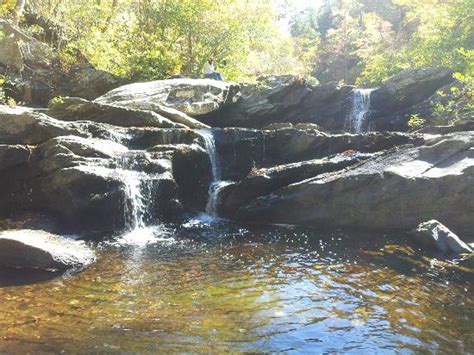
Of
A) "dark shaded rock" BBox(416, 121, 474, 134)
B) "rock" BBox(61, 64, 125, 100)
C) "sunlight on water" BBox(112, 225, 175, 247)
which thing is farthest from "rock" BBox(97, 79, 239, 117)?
"dark shaded rock" BBox(416, 121, 474, 134)

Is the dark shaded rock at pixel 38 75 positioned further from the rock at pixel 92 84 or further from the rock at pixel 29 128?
the rock at pixel 29 128

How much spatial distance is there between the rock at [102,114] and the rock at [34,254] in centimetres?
767

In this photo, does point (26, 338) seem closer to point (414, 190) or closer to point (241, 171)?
point (414, 190)

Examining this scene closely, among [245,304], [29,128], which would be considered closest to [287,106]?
[29,128]

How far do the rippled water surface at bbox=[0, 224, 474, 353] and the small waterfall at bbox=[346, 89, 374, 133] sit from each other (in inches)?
524

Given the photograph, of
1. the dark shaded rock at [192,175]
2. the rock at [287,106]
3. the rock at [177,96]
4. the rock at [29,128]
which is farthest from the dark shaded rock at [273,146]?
the rock at [29,128]

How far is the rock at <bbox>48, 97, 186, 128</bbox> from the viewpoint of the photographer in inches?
631

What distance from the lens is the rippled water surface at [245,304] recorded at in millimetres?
5566

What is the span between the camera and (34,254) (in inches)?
342

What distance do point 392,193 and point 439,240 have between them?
7.62ft

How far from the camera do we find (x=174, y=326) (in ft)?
19.8

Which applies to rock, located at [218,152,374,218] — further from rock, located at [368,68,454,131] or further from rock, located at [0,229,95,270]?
rock, located at [368,68,454,131]

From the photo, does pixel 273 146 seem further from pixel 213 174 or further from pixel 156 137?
pixel 156 137

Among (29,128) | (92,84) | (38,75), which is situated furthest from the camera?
(38,75)
